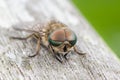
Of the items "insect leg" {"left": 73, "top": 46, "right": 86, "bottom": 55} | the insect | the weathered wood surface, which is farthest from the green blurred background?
"insect leg" {"left": 73, "top": 46, "right": 86, "bottom": 55}

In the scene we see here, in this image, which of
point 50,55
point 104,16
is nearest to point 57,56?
point 50,55

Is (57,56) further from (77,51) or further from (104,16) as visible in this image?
(104,16)

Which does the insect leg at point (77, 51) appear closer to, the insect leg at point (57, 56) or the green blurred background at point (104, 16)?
the insect leg at point (57, 56)

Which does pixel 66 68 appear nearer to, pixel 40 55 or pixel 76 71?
pixel 76 71

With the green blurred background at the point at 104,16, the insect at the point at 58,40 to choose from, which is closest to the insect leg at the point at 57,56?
the insect at the point at 58,40

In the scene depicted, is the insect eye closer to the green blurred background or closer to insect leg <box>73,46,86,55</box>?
insect leg <box>73,46,86,55</box>
